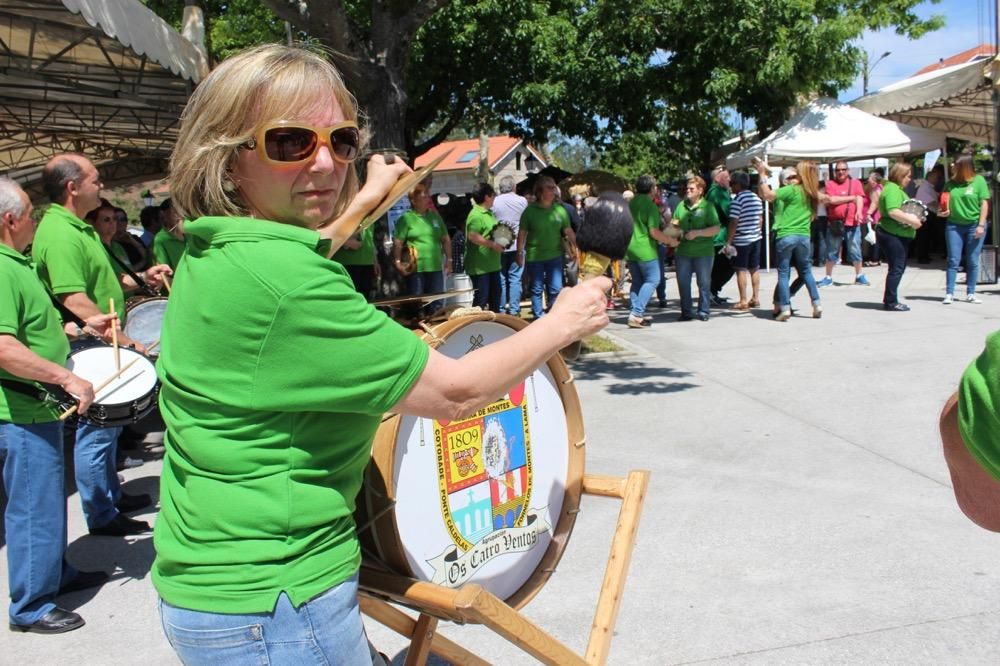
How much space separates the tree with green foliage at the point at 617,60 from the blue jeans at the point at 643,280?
6763 millimetres

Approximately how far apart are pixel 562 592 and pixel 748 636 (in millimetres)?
816

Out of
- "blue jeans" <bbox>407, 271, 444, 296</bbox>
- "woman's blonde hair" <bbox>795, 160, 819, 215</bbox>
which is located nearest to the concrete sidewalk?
"blue jeans" <bbox>407, 271, 444, 296</bbox>

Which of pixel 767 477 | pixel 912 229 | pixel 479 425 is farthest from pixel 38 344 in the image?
pixel 912 229

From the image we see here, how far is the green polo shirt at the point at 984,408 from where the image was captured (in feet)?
3.70

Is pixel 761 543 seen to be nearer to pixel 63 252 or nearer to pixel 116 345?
pixel 116 345

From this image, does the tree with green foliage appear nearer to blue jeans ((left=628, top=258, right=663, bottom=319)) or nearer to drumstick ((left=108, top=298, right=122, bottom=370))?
blue jeans ((left=628, top=258, right=663, bottom=319))

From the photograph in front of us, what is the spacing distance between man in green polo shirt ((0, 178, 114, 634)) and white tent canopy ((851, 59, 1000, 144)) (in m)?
12.6

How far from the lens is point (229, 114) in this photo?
1.53 metres

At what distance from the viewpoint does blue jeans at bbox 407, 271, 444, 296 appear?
31.3 ft

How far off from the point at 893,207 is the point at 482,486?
31.3 feet

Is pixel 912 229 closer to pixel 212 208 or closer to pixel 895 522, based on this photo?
pixel 895 522

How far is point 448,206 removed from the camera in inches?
749

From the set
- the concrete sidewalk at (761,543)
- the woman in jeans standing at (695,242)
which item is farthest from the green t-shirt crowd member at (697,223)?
the concrete sidewalk at (761,543)

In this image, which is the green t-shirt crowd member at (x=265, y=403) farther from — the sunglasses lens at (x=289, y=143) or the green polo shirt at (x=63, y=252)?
the green polo shirt at (x=63, y=252)
